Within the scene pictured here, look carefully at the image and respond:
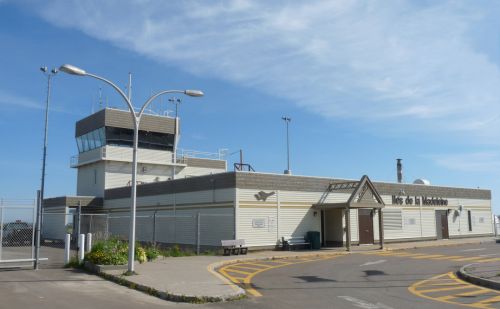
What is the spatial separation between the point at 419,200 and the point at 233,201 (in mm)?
18152

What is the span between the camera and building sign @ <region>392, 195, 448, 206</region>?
118 ft

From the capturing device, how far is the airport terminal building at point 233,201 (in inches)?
1089

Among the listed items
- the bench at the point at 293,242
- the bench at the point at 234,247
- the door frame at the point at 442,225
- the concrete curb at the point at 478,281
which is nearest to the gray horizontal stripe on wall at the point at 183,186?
the bench at the point at 234,247

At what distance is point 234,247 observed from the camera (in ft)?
81.7

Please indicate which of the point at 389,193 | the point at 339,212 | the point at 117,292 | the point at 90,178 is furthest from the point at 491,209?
the point at 117,292

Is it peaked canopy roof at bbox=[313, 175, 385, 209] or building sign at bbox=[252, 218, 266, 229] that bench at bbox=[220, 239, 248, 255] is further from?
peaked canopy roof at bbox=[313, 175, 385, 209]

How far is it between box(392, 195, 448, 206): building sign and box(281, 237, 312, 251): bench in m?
9.94

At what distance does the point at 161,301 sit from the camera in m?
11.5

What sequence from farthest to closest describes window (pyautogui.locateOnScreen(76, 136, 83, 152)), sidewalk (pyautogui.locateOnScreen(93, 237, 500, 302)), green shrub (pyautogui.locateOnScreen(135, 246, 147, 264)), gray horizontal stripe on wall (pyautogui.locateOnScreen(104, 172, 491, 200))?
window (pyautogui.locateOnScreen(76, 136, 83, 152)), gray horizontal stripe on wall (pyautogui.locateOnScreen(104, 172, 491, 200)), green shrub (pyautogui.locateOnScreen(135, 246, 147, 264)), sidewalk (pyautogui.locateOnScreen(93, 237, 500, 302))

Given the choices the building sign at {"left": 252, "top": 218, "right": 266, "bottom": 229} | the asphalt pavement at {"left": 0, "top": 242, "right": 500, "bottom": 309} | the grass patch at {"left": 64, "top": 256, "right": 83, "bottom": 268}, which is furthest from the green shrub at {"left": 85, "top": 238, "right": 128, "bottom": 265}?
the building sign at {"left": 252, "top": 218, "right": 266, "bottom": 229}

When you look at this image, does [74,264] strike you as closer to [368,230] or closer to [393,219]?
[368,230]

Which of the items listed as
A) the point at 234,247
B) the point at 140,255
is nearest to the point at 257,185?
the point at 234,247

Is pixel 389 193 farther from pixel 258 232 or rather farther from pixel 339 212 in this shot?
pixel 258 232

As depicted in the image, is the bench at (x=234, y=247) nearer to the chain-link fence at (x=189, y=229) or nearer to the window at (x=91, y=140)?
the chain-link fence at (x=189, y=229)
